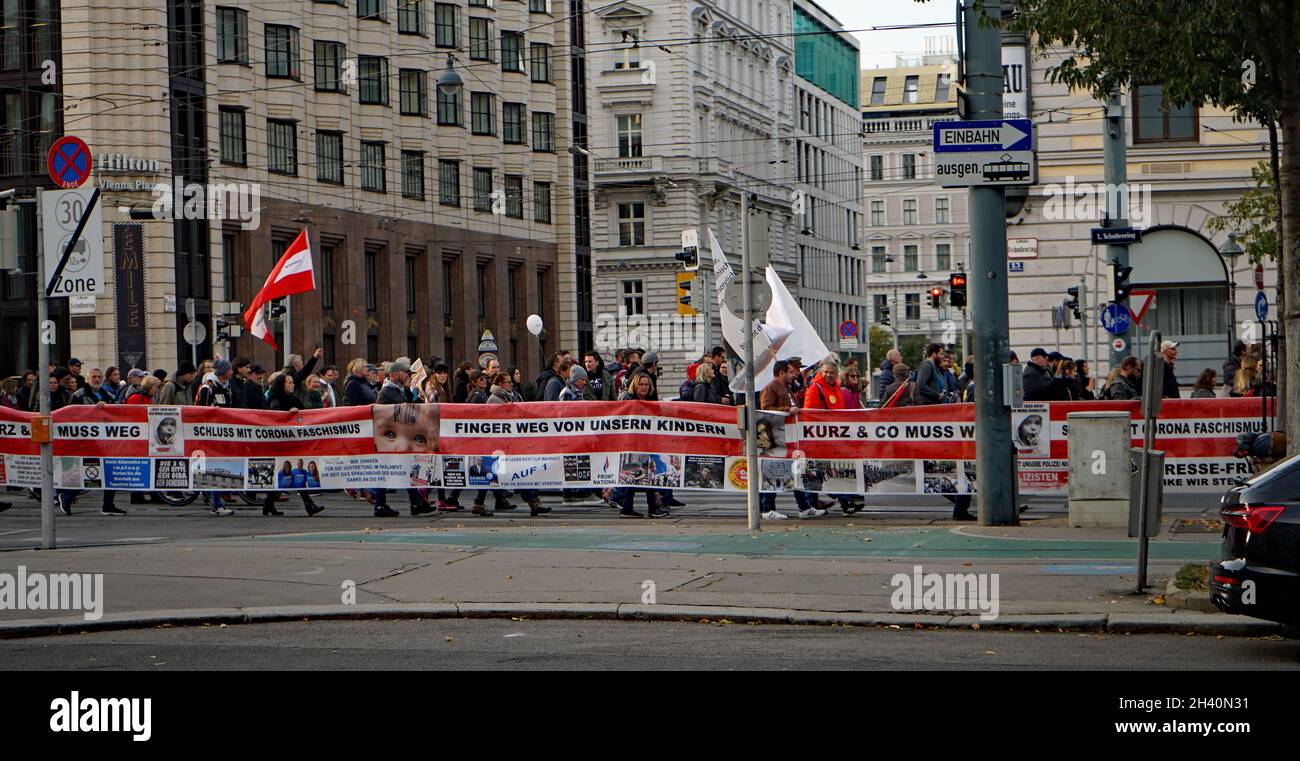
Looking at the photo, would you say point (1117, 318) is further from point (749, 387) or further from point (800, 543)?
point (800, 543)

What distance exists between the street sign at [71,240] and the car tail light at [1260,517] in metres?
10.6

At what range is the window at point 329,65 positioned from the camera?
55.0m

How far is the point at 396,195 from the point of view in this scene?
195 ft

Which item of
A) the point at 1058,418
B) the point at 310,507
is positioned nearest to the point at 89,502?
the point at 310,507

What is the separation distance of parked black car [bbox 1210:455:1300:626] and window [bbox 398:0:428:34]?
5240 centimetres

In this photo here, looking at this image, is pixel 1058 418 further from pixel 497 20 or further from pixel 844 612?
pixel 497 20

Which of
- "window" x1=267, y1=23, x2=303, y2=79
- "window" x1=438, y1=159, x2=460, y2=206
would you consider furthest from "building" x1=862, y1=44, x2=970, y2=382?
"window" x1=267, y1=23, x2=303, y2=79

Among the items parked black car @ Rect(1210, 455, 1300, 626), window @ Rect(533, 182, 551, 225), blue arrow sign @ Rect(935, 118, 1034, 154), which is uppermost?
window @ Rect(533, 182, 551, 225)

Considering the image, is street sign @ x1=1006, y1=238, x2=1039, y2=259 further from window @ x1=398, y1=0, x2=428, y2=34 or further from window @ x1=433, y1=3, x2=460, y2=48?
window @ x1=433, y1=3, x2=460, y2=48

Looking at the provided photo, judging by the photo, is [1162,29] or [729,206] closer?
[1162,29]

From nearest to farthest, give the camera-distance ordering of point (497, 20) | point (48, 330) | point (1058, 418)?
point (48, 330) → point (1058, 418) → point (497, 20)

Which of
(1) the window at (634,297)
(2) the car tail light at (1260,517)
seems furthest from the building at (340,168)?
(2) the car tail light at (1260,517)

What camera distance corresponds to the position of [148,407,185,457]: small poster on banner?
21.8 meters
